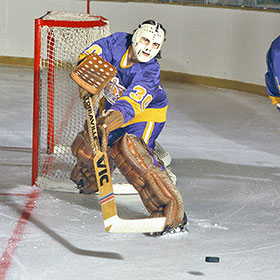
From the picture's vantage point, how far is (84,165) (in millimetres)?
4039

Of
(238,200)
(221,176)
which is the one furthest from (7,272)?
(221,176)

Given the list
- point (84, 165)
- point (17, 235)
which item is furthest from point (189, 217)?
point (17, 235)

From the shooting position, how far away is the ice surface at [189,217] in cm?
319

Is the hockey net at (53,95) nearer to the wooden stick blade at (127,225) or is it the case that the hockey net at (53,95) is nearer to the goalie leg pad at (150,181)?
the goalie leg pad at (150,181)

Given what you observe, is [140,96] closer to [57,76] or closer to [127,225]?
[127,225]

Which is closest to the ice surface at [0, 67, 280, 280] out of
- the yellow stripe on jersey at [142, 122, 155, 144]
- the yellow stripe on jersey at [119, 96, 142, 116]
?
the yellow stripe on jersey at [142, 122, 155, 144]

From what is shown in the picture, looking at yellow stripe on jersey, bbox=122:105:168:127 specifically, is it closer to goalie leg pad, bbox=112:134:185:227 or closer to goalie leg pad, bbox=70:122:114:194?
goalie leg pad, bbox=70:122:114:194

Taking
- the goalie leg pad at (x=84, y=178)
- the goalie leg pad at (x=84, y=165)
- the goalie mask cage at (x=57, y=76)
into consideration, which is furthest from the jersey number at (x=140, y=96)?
the goalie mask cage at (x=57, y=76)

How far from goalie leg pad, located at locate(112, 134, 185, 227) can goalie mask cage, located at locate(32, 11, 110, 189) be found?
81cm

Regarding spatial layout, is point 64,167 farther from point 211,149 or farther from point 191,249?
point 191,249

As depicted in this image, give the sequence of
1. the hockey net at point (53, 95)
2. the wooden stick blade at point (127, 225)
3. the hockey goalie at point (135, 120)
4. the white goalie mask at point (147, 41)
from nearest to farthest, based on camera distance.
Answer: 1. the wooden stick blade at point (127, 225)
2. the hockey goalie at point (135, 120)
3. the white goalie mask at point (147, 41)
4. the hockey net at point (53, 95)

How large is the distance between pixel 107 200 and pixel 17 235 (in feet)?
1.64

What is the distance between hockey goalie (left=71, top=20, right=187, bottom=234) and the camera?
3578 mm

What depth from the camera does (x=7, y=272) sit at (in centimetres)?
308
